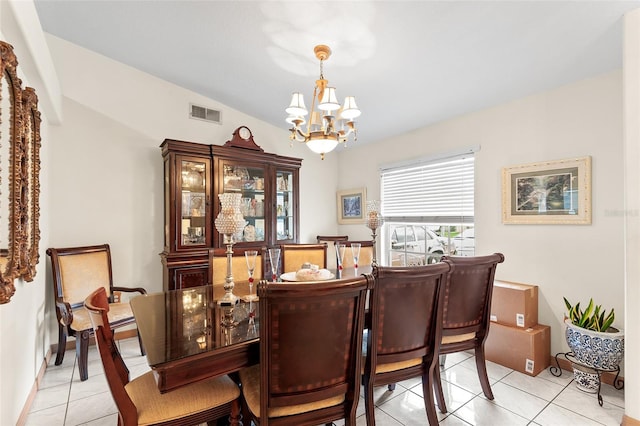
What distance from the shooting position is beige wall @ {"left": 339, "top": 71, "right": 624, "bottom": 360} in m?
2.29

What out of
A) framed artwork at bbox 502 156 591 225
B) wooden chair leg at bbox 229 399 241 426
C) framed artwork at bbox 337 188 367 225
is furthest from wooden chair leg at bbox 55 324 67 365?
framed artwork at bbox 502 156 591 225

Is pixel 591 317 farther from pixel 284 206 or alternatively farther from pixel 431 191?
pixel 284 206

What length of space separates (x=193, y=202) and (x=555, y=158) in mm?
3469

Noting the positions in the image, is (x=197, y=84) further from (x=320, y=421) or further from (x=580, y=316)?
(x=580, y=316)

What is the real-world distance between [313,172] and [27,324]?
349cm

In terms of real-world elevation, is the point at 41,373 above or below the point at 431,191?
below

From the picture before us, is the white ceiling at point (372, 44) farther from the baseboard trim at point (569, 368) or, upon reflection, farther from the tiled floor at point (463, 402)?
the tiled floor at point (463, 402)

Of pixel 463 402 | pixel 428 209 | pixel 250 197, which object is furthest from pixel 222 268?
pixel 428 209

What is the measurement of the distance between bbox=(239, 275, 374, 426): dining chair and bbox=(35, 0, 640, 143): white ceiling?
1.78m

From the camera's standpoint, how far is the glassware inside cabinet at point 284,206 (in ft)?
13.1

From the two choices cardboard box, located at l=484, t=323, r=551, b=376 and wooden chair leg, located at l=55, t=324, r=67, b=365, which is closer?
cardboard box, located at l=484, t=323, r=551, b=376

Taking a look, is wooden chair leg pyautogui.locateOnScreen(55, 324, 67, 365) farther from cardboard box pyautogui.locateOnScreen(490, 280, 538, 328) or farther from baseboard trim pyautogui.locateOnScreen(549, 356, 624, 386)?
baseboard trim pyautogui.locateOnScreen(549, 356, 624, 386)

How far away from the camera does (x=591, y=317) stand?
91.4 inches

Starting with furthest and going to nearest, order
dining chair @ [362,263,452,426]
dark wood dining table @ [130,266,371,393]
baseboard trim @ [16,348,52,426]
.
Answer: baseboard trim @ [16,348,52,426]
dining chair @ [362,263,452,426]
dark wood dining table @ [130,266,371,393]
